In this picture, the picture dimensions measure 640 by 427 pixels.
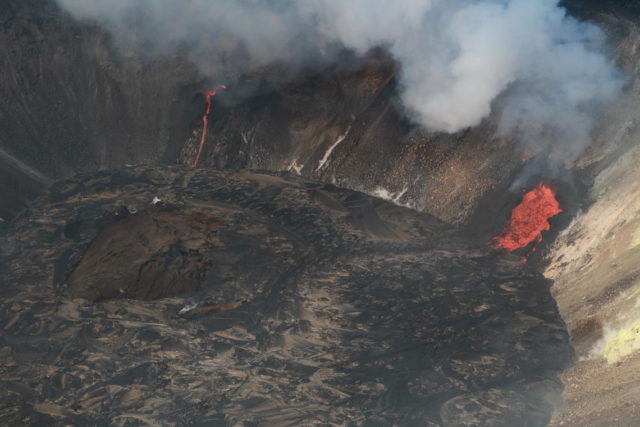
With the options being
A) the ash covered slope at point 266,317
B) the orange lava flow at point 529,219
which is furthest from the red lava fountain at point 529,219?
the ash covered slope at point 266,317

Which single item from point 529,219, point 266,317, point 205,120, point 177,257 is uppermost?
point 205,120

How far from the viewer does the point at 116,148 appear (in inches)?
629

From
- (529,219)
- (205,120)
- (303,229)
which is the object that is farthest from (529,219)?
(205,120)

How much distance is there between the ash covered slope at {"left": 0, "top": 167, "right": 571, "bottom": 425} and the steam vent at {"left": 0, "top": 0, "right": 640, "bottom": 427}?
0.14ft

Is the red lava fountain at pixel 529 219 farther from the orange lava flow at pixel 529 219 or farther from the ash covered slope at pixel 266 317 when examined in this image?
the ash covered slope at pixel 266 317

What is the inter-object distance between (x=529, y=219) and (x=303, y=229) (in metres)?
4.75

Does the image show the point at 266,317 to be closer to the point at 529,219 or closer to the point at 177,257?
the point at 177,257

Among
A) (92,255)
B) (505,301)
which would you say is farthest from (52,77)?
(505,301)

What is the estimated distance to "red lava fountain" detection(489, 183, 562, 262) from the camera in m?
12.5

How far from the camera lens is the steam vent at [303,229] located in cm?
1031

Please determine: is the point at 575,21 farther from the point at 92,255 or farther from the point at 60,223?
the point at 60,223

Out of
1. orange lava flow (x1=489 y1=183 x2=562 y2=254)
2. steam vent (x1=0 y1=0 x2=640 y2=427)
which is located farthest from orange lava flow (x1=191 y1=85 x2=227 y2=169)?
orange lava flow (x1=489 y1=183 x2=562 y2=254)

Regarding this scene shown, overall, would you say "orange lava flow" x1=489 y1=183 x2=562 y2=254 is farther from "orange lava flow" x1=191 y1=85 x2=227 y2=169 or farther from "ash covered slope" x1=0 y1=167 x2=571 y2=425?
"orange lava flow" x1=191 y1=85 x2=227 y2=169

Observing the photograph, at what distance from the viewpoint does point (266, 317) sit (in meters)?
11.6
